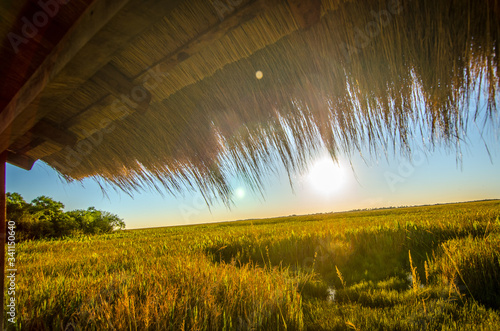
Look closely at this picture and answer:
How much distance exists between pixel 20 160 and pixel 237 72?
1.50 metres

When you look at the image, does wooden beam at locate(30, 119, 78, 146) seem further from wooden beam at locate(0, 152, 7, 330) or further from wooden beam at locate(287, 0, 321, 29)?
wooden beam at locate(287, 0, 321, 29)

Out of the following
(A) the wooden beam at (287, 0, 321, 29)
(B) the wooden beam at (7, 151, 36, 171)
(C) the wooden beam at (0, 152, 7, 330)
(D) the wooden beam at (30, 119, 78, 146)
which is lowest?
(C) the wooden beam at (0, 152, 7, 330)

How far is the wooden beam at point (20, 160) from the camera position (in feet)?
4.75

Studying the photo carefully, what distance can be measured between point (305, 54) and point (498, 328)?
68.6 inches

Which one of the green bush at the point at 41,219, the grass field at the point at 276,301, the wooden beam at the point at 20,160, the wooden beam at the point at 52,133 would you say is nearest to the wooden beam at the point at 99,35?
the wooden beam at the point at 52,133

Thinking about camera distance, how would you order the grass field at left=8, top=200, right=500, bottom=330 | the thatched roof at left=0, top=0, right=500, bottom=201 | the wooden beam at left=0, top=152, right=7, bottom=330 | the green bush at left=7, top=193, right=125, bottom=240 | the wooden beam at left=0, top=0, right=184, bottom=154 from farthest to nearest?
the green bush at left=7, top=193, right=125, bottom=240 < the grass field at left=8, top=200, right=500, bottom=330 < the wooden beam at left=0, top=152, right=7, bottom=330 < the thatched roof at left=0, top=0, right=500, bottom=201 < the wooden beam at left=0, top=0, right=184, bottom=154

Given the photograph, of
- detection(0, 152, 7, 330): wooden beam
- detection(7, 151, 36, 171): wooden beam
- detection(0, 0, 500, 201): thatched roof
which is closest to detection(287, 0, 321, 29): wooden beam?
detection(0, 0, 500, 201): thatched roof

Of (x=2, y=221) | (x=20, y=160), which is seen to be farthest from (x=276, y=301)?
(x=20, y=160)

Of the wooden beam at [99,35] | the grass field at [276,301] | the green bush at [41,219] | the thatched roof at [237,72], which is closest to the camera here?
the wooden beam at [99,35]

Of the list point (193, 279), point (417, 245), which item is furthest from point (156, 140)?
point (417, 245)

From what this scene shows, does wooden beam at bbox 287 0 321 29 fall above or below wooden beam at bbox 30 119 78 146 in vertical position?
above

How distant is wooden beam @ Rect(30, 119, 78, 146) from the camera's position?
3.68ft

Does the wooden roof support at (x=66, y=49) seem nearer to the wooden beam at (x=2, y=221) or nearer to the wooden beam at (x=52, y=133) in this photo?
the wooden beam at (x=52, y=133)

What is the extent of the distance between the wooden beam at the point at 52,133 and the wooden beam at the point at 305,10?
1.24 meters
